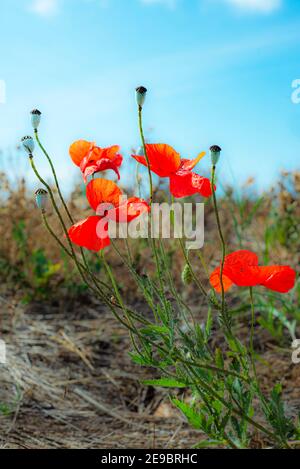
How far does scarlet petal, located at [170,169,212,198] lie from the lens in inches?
48.4

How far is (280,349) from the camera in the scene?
2.52m

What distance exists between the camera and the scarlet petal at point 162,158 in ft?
4.17

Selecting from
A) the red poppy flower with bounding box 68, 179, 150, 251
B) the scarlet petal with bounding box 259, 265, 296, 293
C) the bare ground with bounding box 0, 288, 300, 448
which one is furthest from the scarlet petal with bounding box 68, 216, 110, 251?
the bare ground with bounding box 0, 288, 300, 448

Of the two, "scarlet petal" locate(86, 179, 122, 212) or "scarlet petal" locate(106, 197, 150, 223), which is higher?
"scarlet petal" locate(86, 179, 122, 212)

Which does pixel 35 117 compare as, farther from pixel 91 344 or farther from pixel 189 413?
pixel 91 344

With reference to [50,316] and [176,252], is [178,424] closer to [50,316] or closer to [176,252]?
[50,316]

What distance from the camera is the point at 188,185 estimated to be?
1.24 metres

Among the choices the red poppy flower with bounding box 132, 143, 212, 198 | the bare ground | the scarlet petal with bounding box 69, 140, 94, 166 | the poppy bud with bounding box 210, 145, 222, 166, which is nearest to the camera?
the poppy bud with bounding box 210, 145, 222, 166

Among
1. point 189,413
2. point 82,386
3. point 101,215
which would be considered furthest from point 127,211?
point 82,386

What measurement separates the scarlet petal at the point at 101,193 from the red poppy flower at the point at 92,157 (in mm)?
29

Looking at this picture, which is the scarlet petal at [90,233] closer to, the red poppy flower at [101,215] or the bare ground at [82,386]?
the red poppy flower at [101,215]

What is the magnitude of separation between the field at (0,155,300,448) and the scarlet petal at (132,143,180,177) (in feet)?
1.46

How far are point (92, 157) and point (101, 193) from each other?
3.6 inches

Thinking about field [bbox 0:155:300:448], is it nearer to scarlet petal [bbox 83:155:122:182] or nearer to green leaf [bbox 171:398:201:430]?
green leaf [bbox 171:398:201:430]
